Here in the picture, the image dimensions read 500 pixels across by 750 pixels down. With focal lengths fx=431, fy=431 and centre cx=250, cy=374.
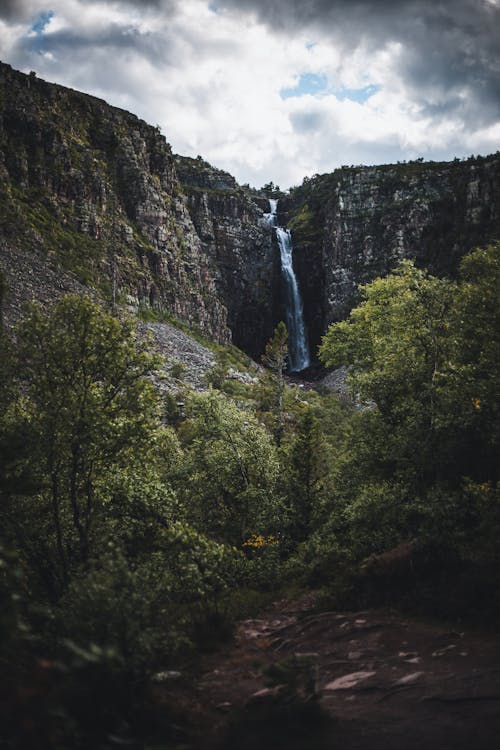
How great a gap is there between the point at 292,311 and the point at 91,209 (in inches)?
2272

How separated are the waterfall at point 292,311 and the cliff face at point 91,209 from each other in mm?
18084

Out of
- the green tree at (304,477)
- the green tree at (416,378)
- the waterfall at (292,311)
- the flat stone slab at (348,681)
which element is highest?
the waterfall at (292,311)

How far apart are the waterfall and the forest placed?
83.6 metres

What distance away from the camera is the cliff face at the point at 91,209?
62125 mm

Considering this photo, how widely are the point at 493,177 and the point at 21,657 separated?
113 m

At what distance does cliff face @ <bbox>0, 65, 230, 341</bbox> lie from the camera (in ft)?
204

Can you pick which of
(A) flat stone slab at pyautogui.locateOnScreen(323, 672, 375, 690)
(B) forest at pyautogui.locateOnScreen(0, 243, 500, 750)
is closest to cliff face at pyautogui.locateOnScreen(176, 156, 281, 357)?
(B) forest at pyautogui.locateOnScreen(0, 243, 500, 750)

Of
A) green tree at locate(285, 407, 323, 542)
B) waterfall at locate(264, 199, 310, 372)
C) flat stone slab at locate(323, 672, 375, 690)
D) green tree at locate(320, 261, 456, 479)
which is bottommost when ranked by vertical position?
flat stone slab at locate(323, 672, 375, 690)

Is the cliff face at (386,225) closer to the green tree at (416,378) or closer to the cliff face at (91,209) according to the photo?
the cliff face at (91,209)

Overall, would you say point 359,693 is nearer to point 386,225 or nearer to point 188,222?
point 188,222

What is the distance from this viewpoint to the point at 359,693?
329 inches

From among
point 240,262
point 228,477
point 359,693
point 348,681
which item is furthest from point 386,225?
point 359,693

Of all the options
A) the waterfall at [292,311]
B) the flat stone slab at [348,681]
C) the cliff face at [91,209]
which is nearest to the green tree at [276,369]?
the flat stone slab at [348,681]

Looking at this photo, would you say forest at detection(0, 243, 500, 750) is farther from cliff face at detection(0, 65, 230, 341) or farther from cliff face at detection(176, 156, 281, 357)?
cliff face at detection(176, 156, 281, 357)
